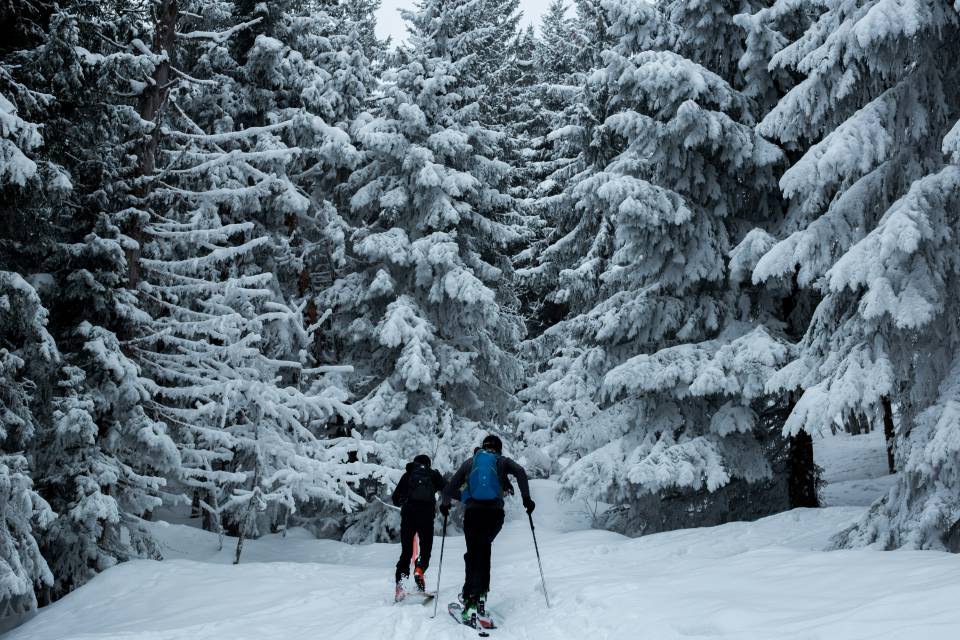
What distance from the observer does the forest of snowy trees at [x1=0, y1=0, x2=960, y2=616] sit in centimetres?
812

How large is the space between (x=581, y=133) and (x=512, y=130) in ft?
35.2

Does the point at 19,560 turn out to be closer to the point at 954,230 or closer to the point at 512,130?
the point at 954,230

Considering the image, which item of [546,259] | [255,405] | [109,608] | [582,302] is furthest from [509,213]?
[109,608]

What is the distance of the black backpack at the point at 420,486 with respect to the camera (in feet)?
31.1

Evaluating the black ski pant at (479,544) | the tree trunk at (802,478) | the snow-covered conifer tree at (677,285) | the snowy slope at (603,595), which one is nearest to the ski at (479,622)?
the snowy slope at (603,595)

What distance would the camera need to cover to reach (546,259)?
23672 millimetres

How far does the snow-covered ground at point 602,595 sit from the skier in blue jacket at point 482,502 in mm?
542

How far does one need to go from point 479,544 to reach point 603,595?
142 centimetres

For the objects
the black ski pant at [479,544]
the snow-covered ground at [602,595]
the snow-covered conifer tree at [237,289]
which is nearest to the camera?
the snow-covered ground at [602,595]

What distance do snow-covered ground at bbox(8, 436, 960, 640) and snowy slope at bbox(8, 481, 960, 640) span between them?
0.07 ft

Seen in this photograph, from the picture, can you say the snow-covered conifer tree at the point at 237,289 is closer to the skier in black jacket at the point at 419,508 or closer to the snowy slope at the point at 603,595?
the snowy slope at the point at 603,595

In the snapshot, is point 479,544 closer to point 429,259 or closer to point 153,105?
point 429,259

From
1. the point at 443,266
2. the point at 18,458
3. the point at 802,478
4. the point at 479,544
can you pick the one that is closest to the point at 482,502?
the point at 479,544

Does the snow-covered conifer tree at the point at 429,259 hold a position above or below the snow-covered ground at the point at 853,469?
above
